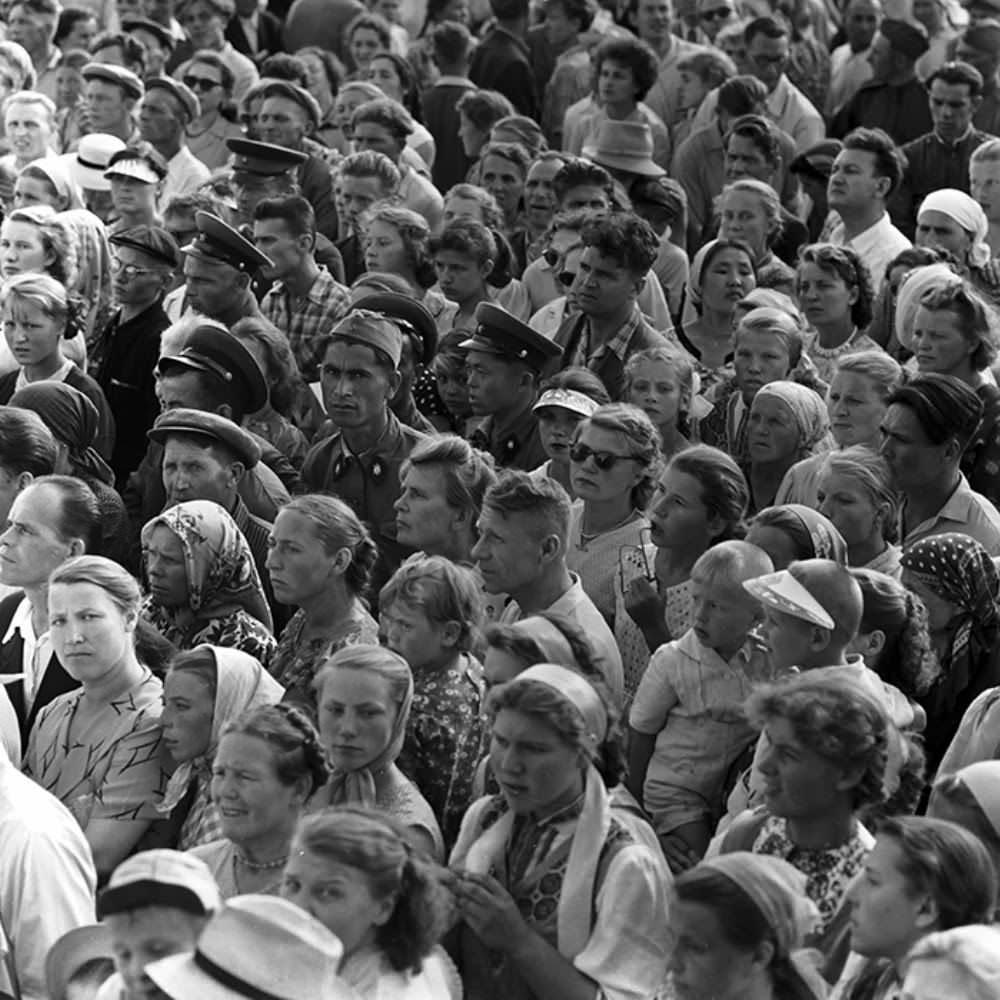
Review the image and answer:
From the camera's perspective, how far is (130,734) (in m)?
6.14

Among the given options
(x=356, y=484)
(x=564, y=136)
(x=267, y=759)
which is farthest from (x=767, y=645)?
(x=564, y=136)

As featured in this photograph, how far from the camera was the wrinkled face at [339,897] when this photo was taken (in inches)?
178

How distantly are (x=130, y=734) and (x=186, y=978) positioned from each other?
7.72 ft

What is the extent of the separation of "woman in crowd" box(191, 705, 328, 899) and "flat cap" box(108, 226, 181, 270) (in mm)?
4361

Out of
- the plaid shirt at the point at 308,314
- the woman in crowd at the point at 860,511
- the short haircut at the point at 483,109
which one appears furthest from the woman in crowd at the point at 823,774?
the short haircut at the point at 483,109

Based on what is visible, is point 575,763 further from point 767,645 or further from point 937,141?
point 937,141

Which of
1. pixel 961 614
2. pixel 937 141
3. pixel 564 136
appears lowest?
pixel 564 136

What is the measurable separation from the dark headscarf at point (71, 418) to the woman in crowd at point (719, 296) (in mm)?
2520

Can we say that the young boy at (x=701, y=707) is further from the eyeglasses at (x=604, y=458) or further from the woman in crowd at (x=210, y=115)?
the woman in crowd at (x=210, y=115)

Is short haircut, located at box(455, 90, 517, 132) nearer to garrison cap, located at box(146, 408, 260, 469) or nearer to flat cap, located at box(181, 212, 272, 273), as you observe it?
flat cap, located at box(181, 212, 272, 273)

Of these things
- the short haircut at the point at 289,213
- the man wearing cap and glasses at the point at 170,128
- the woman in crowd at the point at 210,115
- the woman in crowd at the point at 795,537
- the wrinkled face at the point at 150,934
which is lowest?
the woman in crowd at the point at 210,115

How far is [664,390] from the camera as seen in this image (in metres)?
8.18

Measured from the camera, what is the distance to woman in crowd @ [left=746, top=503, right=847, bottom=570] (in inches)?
256

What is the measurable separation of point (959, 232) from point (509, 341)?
2.64m
